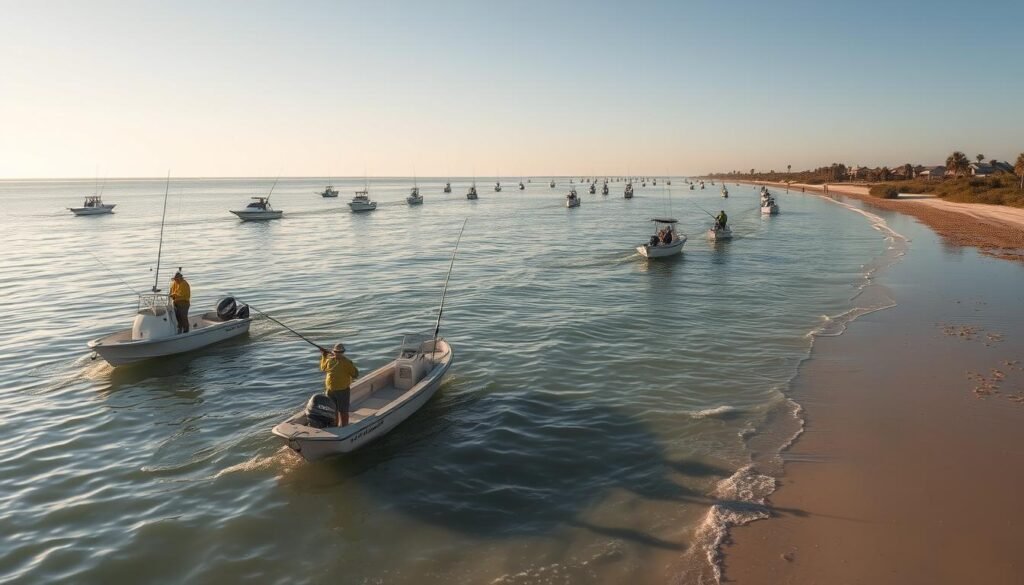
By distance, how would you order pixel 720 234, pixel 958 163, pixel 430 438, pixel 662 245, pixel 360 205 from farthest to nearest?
pixel 958 163
pixel 360 205
pixel 720 234
pixel 662 245
pixel 430 438

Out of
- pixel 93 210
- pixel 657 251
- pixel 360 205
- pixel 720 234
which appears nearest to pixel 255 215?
pixel 360 205

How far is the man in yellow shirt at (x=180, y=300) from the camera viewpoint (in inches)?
731

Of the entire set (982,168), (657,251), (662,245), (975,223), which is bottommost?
(657,251)

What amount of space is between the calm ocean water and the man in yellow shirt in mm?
1248

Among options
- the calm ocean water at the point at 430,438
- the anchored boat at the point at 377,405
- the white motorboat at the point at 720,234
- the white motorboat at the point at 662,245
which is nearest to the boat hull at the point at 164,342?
the calm ocean water at the point at 430,438

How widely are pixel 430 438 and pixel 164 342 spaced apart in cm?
1060

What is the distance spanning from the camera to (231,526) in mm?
9688

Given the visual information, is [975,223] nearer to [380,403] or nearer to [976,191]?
[976,191]

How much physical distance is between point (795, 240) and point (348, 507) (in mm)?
46658

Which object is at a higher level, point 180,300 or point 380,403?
point 180,300

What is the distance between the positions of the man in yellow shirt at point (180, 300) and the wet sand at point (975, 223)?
40970 millimetres

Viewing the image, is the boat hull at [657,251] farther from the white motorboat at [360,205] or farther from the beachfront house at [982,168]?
the beachfront house at [982,168]

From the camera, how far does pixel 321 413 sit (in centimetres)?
1135

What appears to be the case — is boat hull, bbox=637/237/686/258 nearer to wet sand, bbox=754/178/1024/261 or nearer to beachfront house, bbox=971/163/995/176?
wet sand, bbox=754/178/1024/261
